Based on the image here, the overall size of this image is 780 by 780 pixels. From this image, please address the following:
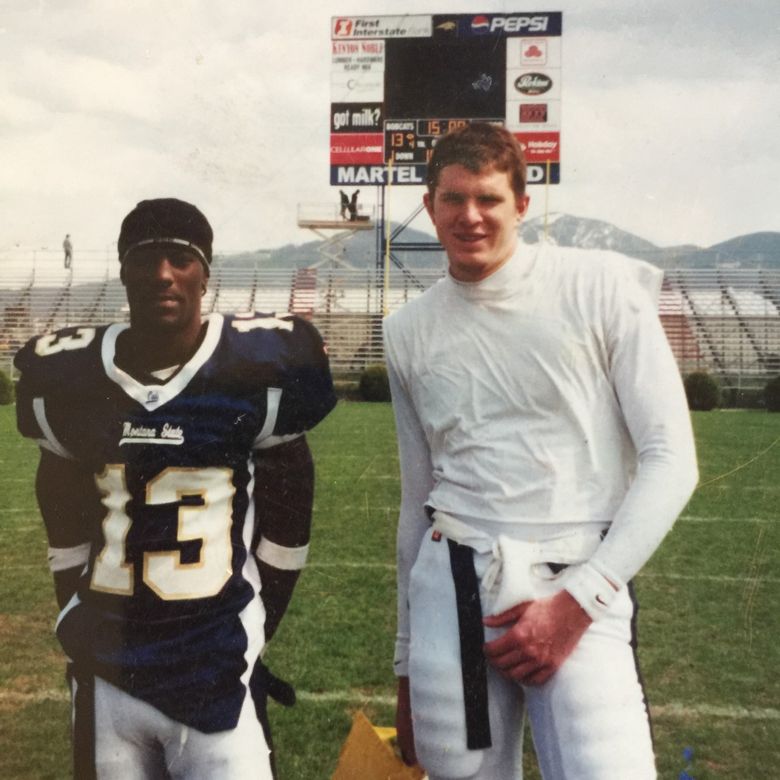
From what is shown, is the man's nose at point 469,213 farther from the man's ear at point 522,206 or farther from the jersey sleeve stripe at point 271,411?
the jersey sleeve stripe at point 271,411

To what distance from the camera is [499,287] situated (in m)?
1.40

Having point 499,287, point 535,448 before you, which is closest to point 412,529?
point 535,448

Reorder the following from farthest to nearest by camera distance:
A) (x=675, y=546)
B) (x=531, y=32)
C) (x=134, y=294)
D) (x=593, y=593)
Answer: (x=531, y=32), (x=675, y=546), (x=134, y=294), (x=593, y=593)

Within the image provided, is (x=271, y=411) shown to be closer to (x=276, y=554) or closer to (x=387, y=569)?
(x=276, y=554)

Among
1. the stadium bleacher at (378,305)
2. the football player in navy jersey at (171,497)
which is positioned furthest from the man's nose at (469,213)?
the stadium bleacher at (378,305)

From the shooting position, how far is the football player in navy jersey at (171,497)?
4.49ft

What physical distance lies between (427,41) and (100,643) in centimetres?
1179

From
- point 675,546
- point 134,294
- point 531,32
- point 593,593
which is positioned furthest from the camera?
point 531,32

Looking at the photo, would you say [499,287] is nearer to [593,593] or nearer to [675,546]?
[593,593]

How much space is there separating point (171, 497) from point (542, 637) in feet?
1.89

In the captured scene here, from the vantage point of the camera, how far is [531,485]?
1330 mm

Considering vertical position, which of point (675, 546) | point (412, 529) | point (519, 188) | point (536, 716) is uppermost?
point (519, 188)

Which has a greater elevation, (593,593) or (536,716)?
(593,593)

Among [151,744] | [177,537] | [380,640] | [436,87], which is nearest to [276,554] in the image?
[177,537]
